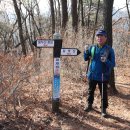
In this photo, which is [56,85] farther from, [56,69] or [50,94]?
[50,94]

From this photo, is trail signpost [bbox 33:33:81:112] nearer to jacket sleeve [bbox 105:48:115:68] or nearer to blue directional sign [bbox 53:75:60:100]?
blue directional sign [bbox 53:75:60:100]

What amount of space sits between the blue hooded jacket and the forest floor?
0.88m

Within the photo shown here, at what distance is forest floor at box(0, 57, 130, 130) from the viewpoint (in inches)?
259

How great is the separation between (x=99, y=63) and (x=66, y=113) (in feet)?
4.25

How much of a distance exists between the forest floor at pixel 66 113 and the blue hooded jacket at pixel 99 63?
88 cm

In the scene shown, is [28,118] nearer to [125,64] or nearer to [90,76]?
[90,76]

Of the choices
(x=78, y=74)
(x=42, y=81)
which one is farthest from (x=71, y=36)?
(x=42, y=81)

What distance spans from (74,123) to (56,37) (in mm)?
1792

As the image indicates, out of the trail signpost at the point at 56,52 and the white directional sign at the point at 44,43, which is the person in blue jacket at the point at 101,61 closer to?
the trail signpost at the point at 56,52

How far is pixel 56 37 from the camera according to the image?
702 cm

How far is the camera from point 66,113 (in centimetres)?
737

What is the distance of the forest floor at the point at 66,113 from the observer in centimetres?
658

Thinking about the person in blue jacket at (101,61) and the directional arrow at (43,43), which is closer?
the directional arrow at (43,43)

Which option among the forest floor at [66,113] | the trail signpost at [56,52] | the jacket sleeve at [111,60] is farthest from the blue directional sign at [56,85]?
the jacket sleeve at [111,60]
